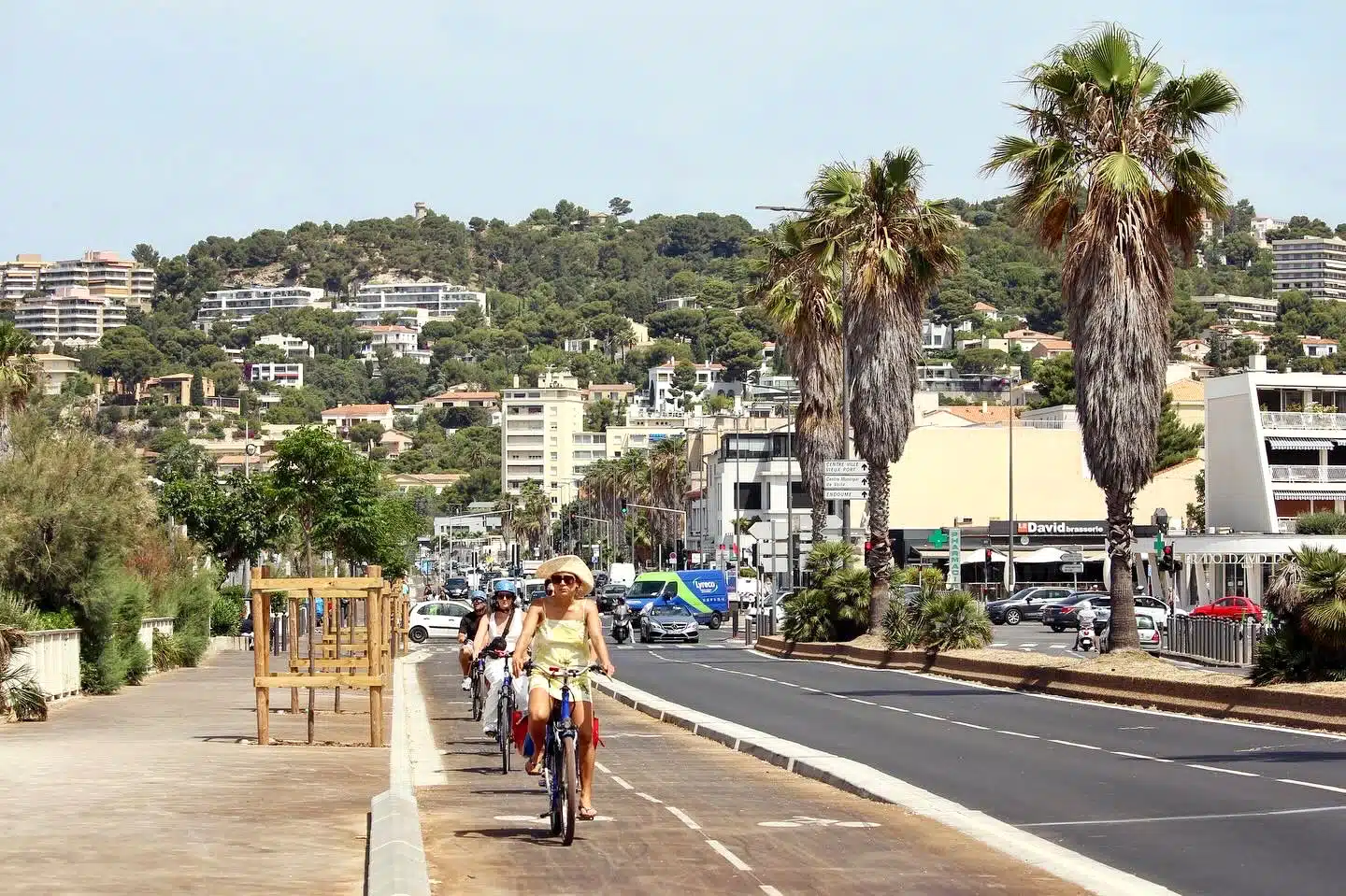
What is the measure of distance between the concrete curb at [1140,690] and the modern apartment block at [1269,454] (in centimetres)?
4402

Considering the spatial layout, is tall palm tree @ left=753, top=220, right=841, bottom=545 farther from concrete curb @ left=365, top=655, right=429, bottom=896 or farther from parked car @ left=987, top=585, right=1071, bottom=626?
concrete curb @ left=365, top=655, right=429, bottom=896

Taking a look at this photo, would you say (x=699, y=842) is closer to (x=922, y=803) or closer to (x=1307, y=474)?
(x=922, y=803)

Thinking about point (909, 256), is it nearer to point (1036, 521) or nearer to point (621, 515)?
point (1036, 521)

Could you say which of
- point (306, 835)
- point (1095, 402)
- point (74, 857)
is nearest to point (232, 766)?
point (306, 835)

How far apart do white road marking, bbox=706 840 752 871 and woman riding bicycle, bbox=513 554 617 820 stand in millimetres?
906

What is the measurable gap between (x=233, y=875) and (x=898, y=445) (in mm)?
34575

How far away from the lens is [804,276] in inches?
2045

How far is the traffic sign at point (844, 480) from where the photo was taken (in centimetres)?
4238

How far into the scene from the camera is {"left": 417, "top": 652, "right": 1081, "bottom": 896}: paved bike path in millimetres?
11477

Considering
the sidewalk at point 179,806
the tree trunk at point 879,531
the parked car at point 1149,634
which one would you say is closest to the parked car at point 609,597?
the parked car at point 1149,634

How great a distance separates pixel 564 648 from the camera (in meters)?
13.2

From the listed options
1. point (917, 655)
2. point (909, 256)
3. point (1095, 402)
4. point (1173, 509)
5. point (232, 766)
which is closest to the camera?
point (232, 766)

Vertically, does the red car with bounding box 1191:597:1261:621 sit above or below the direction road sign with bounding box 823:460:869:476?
below

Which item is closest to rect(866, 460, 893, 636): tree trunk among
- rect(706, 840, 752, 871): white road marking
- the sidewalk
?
the sidewalk
